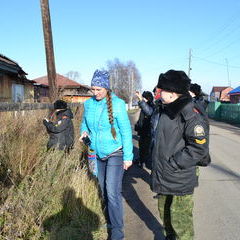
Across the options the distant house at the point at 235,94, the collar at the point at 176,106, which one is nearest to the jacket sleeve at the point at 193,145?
the collar at the point at 176,106

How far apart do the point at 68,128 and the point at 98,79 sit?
256 cm

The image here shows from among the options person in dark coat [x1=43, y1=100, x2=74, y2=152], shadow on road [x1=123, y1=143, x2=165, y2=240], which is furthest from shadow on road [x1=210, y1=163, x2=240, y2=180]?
person in dark coat [x1=43, y1=100, x2=74, y2=152]

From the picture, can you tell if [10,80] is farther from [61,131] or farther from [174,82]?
[174,82]

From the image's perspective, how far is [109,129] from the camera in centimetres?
347

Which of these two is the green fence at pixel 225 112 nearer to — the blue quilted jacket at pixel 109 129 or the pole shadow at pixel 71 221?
the pole shadow at pixel 71 221

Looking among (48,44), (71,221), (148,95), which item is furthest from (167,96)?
(48,44)

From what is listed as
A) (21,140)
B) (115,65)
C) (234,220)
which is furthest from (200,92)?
(115,65)

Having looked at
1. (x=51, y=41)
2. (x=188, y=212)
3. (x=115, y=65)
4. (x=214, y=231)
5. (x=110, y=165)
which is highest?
(x=115, y=65)

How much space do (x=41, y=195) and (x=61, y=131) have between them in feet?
7.64

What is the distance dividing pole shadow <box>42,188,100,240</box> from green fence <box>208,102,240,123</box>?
2543 centimetres

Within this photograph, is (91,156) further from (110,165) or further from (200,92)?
(200,92)

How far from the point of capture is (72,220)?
3.71 meters

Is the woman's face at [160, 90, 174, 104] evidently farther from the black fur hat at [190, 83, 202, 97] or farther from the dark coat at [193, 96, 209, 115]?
the black fur hat at [190, 83, 202, 97]

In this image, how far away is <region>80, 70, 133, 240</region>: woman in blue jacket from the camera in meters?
3.43
